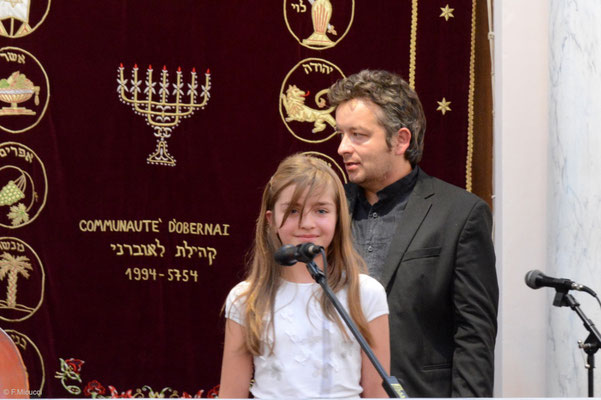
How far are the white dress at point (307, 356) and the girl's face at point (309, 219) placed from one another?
164mm

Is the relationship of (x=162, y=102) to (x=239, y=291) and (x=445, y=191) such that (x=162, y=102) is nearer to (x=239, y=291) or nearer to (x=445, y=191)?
(x=445, y=191)

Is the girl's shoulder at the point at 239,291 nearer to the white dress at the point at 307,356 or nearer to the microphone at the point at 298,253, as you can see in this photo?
the white dress at the point at 307,356

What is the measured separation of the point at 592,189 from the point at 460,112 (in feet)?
2.31

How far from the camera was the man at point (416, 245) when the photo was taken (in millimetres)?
3141

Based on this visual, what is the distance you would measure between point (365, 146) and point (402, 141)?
0.51 feet

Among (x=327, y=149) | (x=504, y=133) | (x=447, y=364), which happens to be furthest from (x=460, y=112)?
(x=447, y=364)

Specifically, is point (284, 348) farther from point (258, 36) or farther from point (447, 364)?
point (258, 36)

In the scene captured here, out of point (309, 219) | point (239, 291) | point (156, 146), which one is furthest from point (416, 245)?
point (156, 146)

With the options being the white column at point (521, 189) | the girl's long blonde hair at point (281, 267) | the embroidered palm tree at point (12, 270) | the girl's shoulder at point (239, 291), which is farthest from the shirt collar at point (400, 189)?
the embroidered palm tree at point (12, 270)

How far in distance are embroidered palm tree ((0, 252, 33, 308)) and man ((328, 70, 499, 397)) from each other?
1.63m

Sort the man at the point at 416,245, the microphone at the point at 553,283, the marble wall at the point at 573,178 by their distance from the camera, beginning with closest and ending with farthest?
the microphone at the point at 553,283, the man at the point at 416,245, the marble wall at the point at 573,178

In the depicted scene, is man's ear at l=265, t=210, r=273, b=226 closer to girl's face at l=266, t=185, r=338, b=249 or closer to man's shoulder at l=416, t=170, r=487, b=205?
girl's face at l=266, t=185, r=338, b=249

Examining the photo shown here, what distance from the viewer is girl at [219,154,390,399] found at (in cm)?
259

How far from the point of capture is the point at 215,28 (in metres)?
4.29
